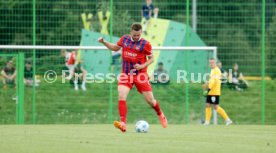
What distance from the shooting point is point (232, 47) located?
23.5 meters

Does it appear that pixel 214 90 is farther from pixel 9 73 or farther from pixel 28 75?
pixel 9 73

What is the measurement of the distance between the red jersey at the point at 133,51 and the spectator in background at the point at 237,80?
870 centimetres

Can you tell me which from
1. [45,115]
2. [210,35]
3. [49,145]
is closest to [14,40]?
[45,115]

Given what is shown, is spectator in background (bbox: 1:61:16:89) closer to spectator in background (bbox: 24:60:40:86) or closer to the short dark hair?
spectator in background (bbox: 24:60:40:86)

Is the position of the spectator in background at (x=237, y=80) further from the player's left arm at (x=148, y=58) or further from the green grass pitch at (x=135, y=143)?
the green grass pitch at (x=135, y=143)

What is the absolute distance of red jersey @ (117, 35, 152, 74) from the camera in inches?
602

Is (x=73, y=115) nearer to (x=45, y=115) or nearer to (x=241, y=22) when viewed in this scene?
(x=45, y=115)

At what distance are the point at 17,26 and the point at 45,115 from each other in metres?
2.86

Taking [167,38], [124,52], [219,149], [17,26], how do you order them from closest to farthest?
[219,149] → [124,52] → [17,26] → [167,38]

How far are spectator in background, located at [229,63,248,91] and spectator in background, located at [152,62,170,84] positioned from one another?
2.06 metres

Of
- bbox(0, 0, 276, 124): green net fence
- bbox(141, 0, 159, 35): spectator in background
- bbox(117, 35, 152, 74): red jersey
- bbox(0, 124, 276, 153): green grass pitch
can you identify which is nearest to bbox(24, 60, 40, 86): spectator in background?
bbox(0, 0, 276, 124): green net fence

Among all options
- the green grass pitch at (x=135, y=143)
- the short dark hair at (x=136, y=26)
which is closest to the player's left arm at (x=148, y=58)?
the short dark hair at (x=136, y=26)

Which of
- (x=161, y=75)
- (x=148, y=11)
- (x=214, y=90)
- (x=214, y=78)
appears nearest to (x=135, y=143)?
(x=214, y=78)

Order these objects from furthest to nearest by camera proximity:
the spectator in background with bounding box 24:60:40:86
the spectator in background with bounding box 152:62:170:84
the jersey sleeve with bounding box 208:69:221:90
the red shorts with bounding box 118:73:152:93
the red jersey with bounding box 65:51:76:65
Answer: the spectator in background with bounding box 152:62:170:84, the red jersey with bounding box 65:51:76:65, the spectator in background with bounding box 24:60:40:86, the jersey sleeve with bounding box 208:69:221:90, the red shorts with bounding box 118:73:152:93
